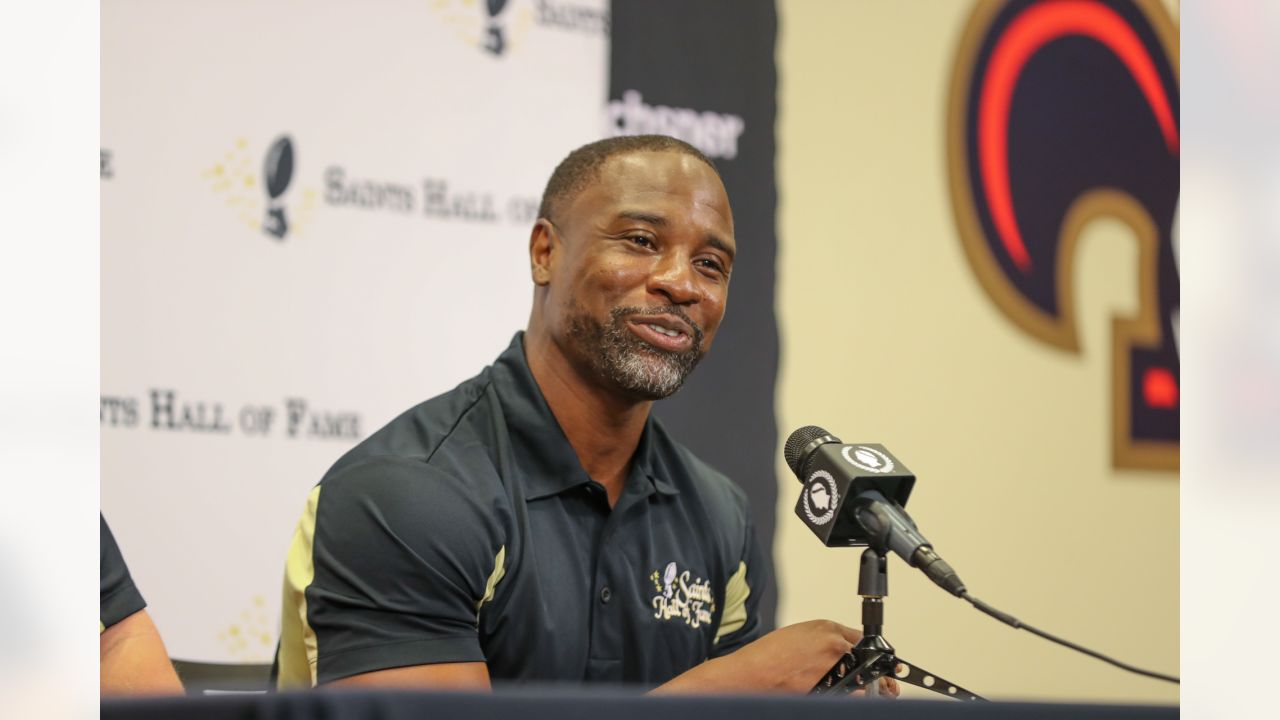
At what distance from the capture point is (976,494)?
345 centimetres

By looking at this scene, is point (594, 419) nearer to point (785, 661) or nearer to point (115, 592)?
point (785, 661)

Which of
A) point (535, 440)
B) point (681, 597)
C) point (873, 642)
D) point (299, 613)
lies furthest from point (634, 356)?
point (873, 642)

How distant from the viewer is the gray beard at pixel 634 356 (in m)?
1.86

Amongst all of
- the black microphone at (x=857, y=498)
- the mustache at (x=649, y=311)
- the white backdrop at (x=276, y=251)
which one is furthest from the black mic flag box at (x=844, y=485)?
the white backdrop at (x=276, y=251)

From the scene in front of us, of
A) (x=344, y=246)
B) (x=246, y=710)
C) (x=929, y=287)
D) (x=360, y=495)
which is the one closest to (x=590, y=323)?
(x=360, y=495)

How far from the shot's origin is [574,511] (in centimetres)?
183

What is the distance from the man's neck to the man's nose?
16 centimetres

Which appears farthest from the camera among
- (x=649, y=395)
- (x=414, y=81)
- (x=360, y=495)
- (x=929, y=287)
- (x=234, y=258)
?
(x=929, y=287)

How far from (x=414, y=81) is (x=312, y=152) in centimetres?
28

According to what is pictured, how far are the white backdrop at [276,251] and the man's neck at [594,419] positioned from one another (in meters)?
0.82

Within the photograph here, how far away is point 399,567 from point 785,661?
18.4 inches

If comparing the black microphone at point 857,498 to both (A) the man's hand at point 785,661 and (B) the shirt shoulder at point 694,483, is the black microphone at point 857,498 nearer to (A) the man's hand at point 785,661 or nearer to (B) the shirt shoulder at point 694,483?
(A) the man's hand at point 785,661

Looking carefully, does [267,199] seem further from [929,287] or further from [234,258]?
[929,287]

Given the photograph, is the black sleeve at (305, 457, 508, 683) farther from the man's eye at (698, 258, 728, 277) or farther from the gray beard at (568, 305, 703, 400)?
the man's eye at (698, 258, 728, 277)
